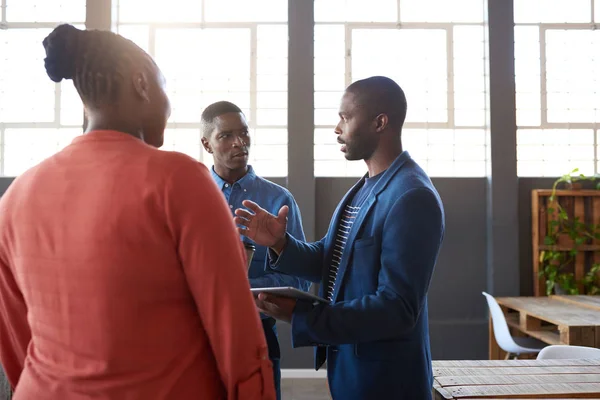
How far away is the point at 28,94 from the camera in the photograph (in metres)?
5.37

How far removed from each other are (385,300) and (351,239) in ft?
0.85

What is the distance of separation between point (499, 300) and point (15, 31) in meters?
5.83

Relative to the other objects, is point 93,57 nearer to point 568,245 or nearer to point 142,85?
point 142,85

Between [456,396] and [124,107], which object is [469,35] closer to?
[456,396]

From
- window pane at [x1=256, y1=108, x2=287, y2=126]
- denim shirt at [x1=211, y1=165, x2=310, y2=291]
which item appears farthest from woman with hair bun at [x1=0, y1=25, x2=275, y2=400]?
window pane at [x1=256, y1=108, x2=287, y2=126]

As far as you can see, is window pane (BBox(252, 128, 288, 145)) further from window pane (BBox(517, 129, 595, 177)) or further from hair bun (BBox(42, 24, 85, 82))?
hair bun (BBox(42, 24, 85, 82))

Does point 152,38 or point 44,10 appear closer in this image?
point 152,38

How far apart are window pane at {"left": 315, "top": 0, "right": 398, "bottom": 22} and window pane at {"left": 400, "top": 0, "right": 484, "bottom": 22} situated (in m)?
0.13

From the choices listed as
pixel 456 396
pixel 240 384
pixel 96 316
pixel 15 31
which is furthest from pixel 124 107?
pixel 15 31

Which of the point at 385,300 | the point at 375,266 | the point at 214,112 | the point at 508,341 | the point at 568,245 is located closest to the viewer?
the point at 385,300

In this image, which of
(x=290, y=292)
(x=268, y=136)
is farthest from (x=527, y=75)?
(x=290, y=292)

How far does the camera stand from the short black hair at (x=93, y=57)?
0.90 metres

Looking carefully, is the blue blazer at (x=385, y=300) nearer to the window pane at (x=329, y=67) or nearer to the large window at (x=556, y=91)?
the window pane at (x=329, y=67)

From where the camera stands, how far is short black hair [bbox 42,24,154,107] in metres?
0.90
